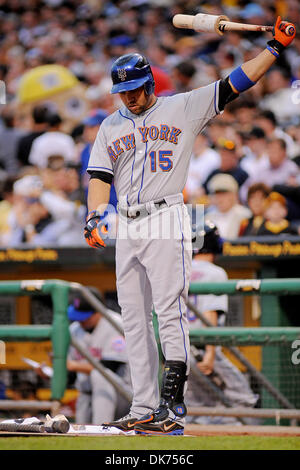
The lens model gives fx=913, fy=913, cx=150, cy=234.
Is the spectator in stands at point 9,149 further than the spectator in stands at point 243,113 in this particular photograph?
Yes

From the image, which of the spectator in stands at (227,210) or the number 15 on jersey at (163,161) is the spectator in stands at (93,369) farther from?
the number 15 on jersey at (163,161)

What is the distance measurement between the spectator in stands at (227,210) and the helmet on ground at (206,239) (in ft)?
6.68

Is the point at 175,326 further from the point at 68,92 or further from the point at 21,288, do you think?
the point at 68,92

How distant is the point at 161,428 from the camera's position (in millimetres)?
4391

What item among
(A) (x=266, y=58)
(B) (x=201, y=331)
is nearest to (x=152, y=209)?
(A) (x=266, y=58)

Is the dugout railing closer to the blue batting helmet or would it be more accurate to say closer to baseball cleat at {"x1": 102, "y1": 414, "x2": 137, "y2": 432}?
baseball cleat at {"x1": 102, "y1": 414, "x2": 137, "y2": 432}

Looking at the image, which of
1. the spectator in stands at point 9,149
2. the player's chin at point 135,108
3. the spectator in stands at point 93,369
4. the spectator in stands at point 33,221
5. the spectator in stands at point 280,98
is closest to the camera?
the player's chin at point 135,108

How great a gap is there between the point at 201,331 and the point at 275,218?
6.47ft

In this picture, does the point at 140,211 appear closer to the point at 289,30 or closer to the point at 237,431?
the point at 289,30

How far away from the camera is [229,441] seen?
4078 millimetres

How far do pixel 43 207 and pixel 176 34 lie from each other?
6.47 meters

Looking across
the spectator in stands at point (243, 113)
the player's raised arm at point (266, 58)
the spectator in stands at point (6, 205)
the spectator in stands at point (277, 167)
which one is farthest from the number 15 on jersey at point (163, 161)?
the spectator in stands at point (243, 113)

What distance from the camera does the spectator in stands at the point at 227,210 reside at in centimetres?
774

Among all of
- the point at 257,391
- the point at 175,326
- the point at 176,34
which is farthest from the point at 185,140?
the point at 176,34
